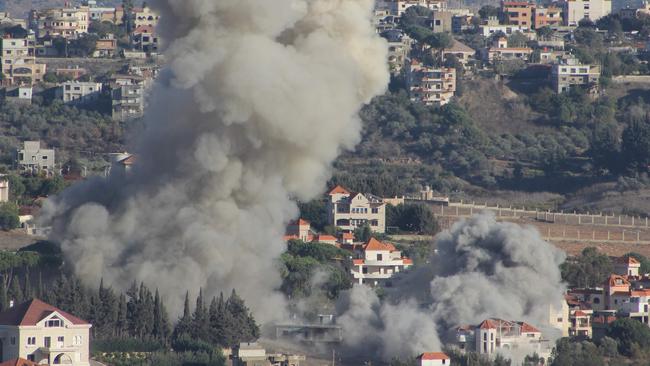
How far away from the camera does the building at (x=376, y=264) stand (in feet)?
238

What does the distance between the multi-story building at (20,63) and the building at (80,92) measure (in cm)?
405

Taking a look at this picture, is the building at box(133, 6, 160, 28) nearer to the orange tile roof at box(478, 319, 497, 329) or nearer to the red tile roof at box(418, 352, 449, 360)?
the orange tile roof at box(478, 319, 497, 329)

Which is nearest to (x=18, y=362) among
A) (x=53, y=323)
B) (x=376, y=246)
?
(x=53, y=323)

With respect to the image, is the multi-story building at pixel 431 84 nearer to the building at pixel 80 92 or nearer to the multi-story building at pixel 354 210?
the building at pixel 80 92

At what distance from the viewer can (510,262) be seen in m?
64.2

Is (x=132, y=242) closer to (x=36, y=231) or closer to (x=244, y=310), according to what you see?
(x=244, y=310)

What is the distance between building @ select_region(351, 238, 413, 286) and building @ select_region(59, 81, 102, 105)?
37515mm

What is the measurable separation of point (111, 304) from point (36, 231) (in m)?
14.4

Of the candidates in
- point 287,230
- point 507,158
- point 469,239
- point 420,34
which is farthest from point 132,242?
point 420,34

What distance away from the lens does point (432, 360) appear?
5872 centimetres

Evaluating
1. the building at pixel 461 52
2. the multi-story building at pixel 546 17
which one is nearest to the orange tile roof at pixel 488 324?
the building at pixel 461 52

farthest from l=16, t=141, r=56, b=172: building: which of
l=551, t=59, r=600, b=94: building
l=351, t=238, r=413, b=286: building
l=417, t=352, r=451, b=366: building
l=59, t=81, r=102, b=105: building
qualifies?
l=417, t=352, r=451, b=366: building

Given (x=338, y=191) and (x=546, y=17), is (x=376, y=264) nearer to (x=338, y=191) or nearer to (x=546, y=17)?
(x=338, y=191)

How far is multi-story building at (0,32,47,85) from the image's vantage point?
114 metres
